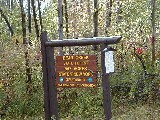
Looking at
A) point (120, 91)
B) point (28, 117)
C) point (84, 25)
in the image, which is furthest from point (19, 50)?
point (84, 25)

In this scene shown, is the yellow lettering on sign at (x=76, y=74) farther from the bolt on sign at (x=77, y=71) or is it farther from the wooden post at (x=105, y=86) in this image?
the wooden post at (x=105, y=86)

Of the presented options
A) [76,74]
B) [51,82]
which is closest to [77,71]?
[76,74]

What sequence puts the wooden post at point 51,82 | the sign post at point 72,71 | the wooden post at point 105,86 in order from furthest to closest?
the wooden post at point 51,82 < the sign post at point 72,71 < the wooden post at point 105,86

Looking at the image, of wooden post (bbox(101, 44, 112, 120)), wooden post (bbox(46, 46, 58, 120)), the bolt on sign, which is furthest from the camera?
wooden post (bbox(46, 46, 58, 120))

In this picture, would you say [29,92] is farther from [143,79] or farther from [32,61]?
[143,79]

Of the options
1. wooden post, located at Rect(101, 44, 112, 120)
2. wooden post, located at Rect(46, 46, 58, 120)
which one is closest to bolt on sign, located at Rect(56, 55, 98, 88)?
wooden post, located at Rect(101, 44, 112, 120)

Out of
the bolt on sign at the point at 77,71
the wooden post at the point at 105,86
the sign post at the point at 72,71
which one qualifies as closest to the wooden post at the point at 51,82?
the sign post at the point at 72,71

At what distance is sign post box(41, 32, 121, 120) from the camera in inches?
361

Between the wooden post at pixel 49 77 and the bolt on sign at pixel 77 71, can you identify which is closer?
the bolt on sign at pixel 77 71

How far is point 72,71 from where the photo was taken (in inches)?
374

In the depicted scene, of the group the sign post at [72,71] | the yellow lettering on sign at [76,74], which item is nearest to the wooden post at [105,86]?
the sign post at [72,71]

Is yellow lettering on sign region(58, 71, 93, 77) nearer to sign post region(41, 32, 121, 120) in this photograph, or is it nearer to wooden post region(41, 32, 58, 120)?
sign post region(41, 32, 121, 120)

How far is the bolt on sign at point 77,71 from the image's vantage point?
9.30 meters

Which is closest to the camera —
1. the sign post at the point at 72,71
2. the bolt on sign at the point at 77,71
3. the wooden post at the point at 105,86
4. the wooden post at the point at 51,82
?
the wooden post at the point at 105,86
